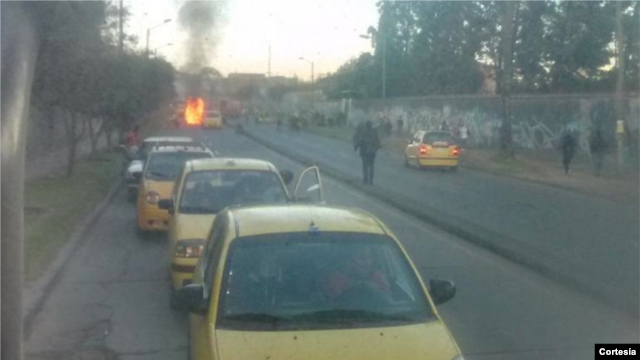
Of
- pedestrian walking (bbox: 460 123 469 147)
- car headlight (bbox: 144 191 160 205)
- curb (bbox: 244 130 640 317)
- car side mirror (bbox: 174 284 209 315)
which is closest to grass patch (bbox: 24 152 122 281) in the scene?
car headlight (bbox: 144 191 160 205)

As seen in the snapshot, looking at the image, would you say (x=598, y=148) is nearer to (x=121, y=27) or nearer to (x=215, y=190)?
(x=121, y=27)

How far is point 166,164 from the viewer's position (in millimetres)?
19344

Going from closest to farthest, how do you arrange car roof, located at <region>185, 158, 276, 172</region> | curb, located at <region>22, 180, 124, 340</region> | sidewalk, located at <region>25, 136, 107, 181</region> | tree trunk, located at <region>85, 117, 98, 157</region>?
curb, located at <region>22, 180, 124, 340</region>, car roof, located at <region>185, 158, 276, 172</region>, sidewalk, located at <region>25, 136, 107, 181</region>, tree trunk, located at <region>85, 117, 98, 157</region>

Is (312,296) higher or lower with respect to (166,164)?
lower

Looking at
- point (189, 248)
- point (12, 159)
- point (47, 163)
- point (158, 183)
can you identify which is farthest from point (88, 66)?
point (47, 163)

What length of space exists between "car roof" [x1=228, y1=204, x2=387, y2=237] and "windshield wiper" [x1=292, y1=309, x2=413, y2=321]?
2.60ft

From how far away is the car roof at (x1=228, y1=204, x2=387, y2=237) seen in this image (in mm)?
6893

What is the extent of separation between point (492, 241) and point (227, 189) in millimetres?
4807

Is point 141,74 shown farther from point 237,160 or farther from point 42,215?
point 237,160

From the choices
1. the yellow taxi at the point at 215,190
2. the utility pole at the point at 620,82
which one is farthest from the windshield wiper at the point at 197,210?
the utility pole at the point at 620,82

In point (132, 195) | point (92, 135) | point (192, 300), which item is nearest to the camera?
point (192, 300)

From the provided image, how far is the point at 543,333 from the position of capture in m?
→ 9.77

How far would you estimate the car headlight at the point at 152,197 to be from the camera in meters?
17.2

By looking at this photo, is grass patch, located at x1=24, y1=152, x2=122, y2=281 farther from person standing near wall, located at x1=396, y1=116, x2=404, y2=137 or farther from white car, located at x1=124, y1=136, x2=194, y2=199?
person standing near wall, located at x1=396, y1=116, x2=404, y2=137
